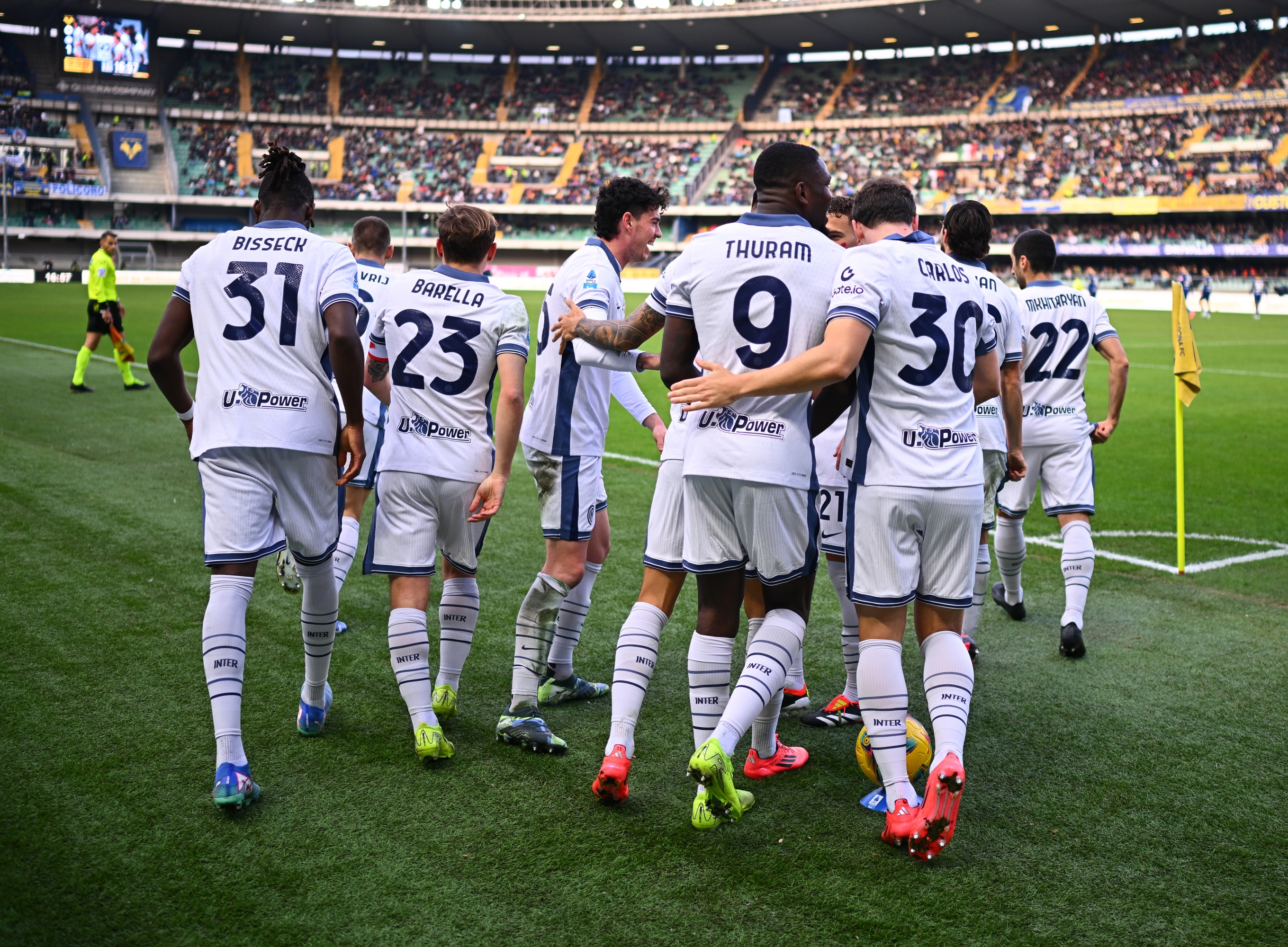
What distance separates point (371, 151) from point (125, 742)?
63.5 metres

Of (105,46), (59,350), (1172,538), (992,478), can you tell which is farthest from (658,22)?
(992,478)

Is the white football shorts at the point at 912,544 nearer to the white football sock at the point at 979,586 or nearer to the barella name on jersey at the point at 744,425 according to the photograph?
the barella name on jersey at the point at 744,425

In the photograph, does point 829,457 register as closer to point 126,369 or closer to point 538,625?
point 538,625

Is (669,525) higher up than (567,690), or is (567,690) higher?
(669,525)

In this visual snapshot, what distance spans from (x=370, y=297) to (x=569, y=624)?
2514 millimetres

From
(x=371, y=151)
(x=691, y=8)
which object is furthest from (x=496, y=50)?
(x=691, y=8)

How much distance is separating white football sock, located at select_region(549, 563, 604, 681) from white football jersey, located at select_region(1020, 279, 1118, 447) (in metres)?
2.89

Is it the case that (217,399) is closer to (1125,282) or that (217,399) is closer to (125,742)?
(125,742)

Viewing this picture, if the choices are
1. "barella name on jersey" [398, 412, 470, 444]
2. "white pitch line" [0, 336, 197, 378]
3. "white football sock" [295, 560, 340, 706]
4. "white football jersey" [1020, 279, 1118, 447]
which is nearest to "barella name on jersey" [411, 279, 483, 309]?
"barella name on jersey" [398, 412, 470, 444]

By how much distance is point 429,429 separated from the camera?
4.31m

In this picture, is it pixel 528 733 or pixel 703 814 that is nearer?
pixel 703 814

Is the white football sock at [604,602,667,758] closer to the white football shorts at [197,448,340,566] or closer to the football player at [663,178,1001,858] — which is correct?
the football player at [663,178,1001,858]

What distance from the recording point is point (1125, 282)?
4747 centimetres

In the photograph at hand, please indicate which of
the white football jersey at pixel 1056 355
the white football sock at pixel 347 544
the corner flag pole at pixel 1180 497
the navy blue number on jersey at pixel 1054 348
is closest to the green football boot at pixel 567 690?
the white football sock at pixel 347 544
